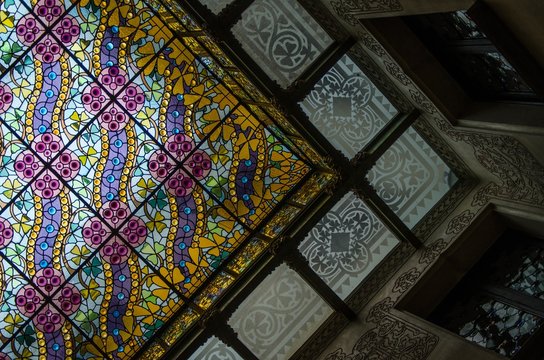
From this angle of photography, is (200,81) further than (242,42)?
Yes

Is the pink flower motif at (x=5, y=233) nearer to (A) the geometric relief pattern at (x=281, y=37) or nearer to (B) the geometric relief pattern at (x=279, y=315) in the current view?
(B) the geometric relief pattern at (x=279, y=315)

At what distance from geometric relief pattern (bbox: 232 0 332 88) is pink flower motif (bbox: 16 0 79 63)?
3.93ft

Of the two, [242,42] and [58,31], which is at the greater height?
[58,31]

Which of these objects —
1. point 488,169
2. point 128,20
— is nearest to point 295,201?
point 488,169

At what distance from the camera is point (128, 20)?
5754mm

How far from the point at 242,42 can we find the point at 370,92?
0.97m

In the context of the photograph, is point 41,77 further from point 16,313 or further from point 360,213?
point 360,213

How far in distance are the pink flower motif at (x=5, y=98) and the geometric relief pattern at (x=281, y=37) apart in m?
1.63

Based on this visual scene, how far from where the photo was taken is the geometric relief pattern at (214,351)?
220 inches

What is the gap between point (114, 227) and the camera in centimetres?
579

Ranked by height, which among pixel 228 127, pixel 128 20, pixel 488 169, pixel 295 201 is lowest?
pixel 488 169

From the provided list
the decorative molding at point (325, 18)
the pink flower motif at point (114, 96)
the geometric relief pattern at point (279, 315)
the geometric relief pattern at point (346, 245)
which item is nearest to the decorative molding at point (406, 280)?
the geometric relief pattern at point (346, 245)

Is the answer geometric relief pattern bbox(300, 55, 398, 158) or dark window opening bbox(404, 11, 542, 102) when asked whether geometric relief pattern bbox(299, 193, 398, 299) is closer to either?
geometric relief pattern bbox(300, 55, 398, 158)

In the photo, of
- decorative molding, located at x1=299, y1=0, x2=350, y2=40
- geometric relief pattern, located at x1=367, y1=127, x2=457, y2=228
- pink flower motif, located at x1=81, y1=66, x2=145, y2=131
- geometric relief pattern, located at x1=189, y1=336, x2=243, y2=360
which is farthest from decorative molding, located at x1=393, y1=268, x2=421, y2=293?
pink flower motif, located at x1=81, y1=66, x2=145, y2=131
